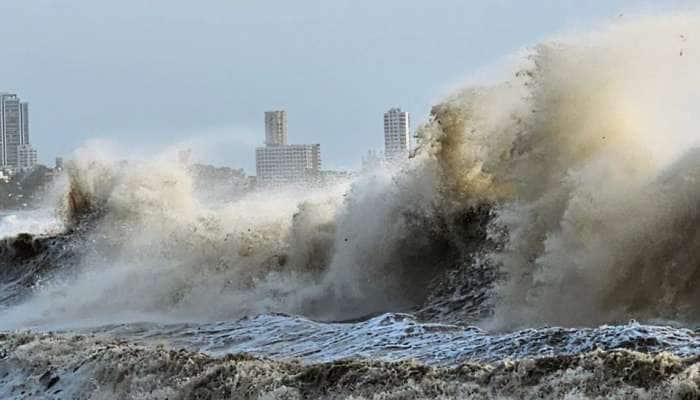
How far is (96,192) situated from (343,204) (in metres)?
11.2

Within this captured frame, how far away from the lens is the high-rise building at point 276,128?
6768 centimetres

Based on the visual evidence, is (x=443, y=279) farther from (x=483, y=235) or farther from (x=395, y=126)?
(x=395, y=126)

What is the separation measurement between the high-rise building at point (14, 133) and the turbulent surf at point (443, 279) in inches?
4972

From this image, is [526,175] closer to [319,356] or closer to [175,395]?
[319,356]

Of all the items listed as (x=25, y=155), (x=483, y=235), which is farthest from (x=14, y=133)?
(x=483, y=235)

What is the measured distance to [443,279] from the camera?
49.2ft

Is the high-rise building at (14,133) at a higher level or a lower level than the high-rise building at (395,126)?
higher

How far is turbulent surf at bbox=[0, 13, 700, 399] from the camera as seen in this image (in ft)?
27.5

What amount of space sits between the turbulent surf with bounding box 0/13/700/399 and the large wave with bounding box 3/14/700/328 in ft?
0.12

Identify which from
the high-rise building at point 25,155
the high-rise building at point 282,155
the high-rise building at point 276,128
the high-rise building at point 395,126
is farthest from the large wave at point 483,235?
the high-rise building at point 25,155

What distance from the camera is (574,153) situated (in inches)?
548

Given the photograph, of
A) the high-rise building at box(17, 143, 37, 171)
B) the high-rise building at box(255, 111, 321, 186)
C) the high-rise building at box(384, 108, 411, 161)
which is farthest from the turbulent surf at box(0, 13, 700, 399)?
the high-rise building at box(17, 143, 37, 171)

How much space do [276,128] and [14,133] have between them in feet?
270

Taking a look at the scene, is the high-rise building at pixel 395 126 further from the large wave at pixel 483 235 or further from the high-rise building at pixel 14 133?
the high-rise building at pixel 14 133
